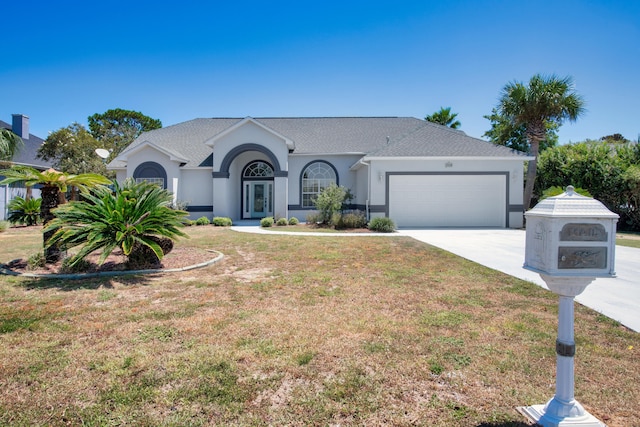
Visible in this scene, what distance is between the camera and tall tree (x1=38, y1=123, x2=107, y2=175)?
24.3 meters

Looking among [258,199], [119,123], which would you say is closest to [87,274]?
[258,199]

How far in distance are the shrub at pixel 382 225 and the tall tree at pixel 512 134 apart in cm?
1133

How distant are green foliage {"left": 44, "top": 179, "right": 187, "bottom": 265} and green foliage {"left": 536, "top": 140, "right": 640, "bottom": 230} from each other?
20.8m

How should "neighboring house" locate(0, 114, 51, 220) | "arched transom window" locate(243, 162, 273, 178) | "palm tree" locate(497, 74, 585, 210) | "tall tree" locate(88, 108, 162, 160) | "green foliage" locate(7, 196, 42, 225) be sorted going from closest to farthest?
"green foliage" locate(7, 196, 42, 225) < "palm tree" locate(497, 74, 585, 210) < "neighboring house" locate(0, 114, 51, 220) < "arched transom window" locate(243, 162, 273, 178) < "tall tree" locate(88, 108, 162, 160)

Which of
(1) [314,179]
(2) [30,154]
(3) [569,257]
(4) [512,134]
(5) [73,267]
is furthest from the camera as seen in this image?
(2) [30,154]

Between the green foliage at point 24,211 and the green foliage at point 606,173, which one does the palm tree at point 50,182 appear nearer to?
the green foliage at point 24,211

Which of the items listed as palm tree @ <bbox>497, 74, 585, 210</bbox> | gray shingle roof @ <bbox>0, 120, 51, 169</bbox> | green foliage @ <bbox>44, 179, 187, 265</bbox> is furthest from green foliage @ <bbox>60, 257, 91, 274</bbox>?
gray shingle roof @ <bbox>0, 120, 51, 169</bbox>

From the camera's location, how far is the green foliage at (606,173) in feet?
60.0

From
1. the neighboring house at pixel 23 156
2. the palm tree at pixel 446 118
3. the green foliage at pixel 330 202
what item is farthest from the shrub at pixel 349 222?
the neighboring house at pixel 23 156

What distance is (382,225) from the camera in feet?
52.3

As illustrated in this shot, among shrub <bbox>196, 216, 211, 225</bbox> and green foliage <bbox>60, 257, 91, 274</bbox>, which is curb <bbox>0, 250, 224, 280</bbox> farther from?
shrub <bbox>196, 216, 211, 225</bbox>

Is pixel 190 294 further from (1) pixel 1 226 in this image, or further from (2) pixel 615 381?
(1) pixel 1 226

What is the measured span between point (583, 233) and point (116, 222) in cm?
736

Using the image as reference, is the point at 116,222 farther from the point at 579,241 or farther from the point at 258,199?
the point at 258,199
